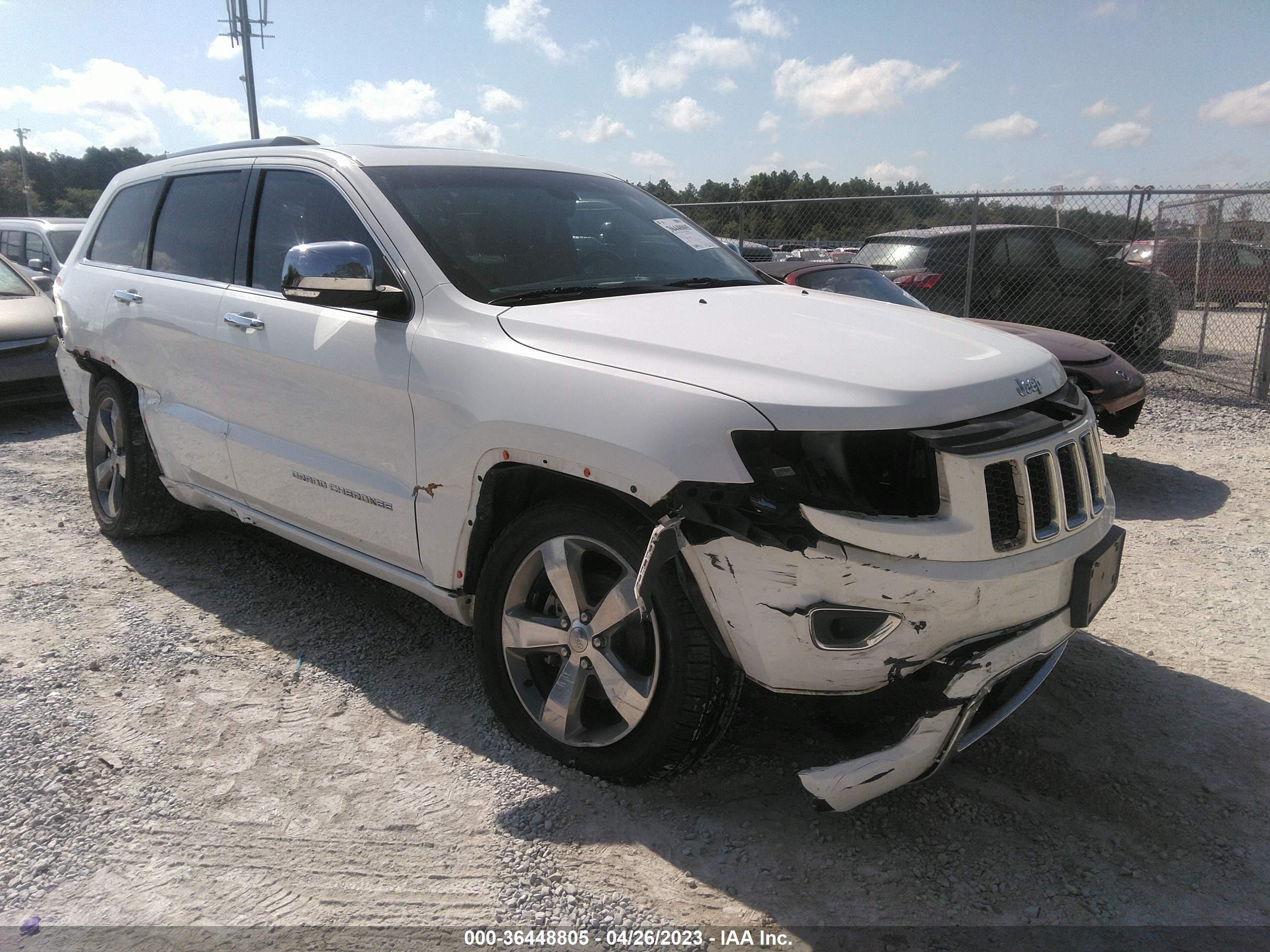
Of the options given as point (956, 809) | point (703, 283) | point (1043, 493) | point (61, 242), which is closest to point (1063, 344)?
point (703, 283)

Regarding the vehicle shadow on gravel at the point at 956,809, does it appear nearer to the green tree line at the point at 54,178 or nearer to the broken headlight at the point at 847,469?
the broken headlight at the point at 847,469

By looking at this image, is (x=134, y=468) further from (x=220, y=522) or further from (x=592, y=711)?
(x=592, y=711)

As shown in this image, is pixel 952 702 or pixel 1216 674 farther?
pixel 1216 674

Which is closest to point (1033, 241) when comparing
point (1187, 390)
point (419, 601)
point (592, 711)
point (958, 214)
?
point (958, 214)

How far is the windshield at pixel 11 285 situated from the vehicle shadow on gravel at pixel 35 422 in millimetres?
1095

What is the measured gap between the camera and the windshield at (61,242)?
10.8 metres

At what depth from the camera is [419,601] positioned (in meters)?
4.32

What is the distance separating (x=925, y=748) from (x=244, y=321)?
293 centimetres

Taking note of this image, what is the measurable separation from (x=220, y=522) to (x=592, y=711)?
348 centimetres

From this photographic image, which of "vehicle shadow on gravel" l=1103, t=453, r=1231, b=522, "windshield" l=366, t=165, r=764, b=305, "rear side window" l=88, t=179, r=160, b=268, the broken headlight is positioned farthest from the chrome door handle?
"vehicle shadow on gravel" l=1103, t=453, r=1231, b=522

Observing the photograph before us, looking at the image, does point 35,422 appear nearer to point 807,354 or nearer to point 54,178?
point 807,354

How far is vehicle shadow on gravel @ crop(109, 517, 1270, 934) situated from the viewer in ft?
7.84

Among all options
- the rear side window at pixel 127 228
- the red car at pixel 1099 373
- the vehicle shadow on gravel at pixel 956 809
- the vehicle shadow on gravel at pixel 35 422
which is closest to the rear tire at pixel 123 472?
the rear side window at pixel 127 228

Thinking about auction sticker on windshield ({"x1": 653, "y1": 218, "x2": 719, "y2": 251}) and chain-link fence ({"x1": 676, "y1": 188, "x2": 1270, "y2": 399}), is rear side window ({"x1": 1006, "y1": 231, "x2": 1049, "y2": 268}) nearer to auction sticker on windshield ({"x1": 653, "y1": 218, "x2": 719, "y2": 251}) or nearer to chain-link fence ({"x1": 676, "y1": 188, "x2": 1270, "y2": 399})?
chain-link fence ({"x1": 676, "y1": 188, "x2": 1270, "y2": 399})
